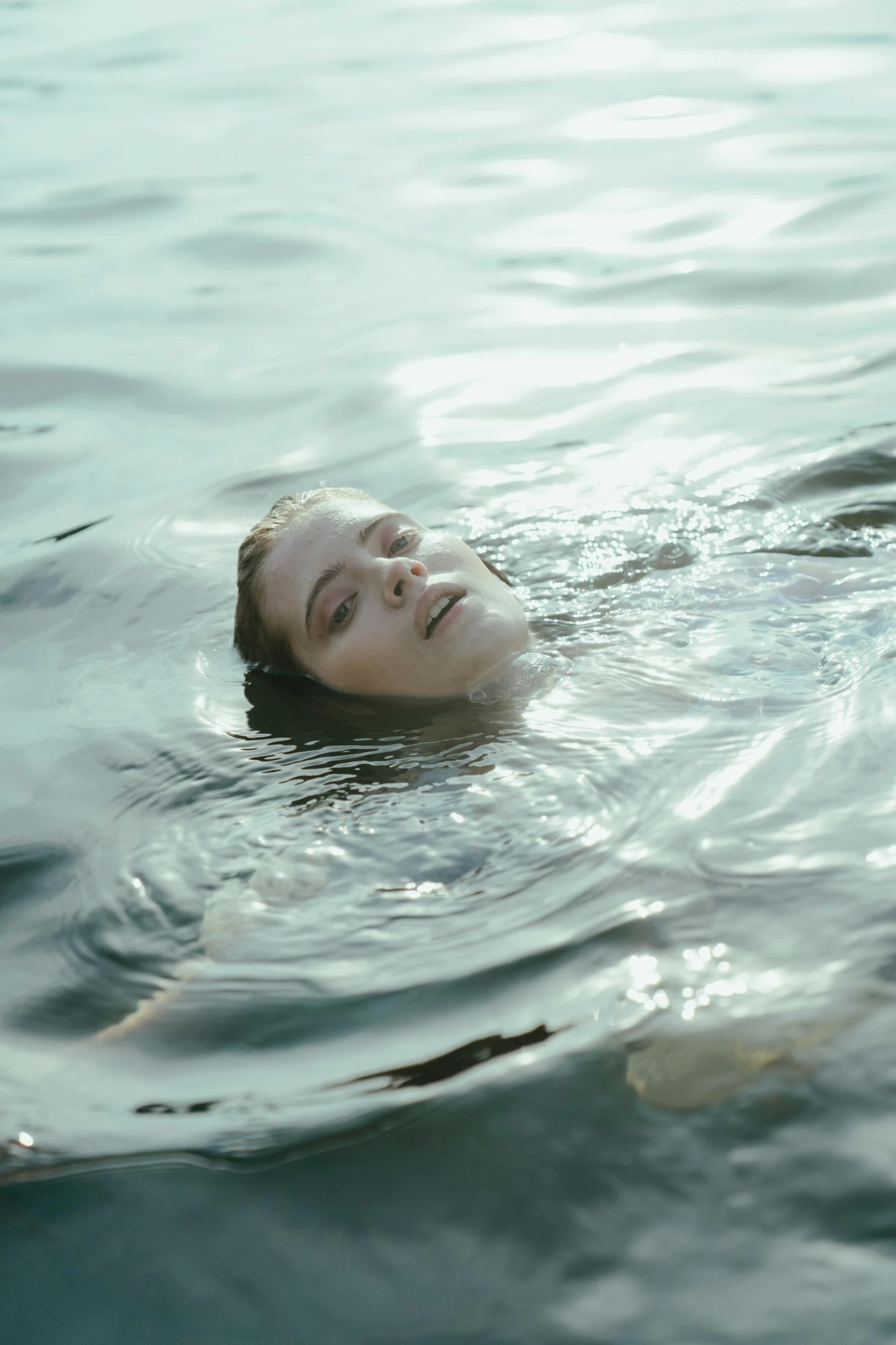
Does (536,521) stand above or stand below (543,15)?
below

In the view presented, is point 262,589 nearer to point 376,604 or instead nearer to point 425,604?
point 376,604

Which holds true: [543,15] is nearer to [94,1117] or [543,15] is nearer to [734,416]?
[734,416]

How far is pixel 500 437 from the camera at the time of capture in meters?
6.34

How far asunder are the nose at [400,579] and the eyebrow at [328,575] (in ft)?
0.57

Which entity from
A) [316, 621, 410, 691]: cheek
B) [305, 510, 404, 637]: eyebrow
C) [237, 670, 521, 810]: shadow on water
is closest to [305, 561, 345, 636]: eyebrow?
[305, 510, 404, 637]: eyebrow

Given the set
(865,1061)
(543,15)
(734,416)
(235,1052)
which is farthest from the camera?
(543,15)

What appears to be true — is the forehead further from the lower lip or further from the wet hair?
the lower lip

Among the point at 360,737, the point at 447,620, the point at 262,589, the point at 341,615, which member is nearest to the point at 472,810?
the point at 360,737

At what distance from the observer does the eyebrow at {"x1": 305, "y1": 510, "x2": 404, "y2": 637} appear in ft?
13.8

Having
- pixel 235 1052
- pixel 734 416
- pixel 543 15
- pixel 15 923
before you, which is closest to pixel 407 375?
pixel 734 416

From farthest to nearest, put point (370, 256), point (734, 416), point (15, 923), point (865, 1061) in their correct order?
1. point (370, 256)
2. point (734, 416)
3. point (15, 923)
4. point (865, 1061)

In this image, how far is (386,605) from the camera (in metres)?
4.11

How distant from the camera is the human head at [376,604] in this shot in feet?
13.5

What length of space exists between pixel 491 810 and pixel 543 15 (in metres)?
15.2
